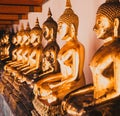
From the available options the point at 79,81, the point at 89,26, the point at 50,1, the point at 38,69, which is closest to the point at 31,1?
the point at 50,1

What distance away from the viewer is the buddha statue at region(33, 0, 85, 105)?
1.73m

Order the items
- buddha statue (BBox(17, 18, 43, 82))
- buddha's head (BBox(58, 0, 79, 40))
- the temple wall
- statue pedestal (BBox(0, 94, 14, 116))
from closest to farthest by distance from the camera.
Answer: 1. buddha's head (BBox(58, 0, 79, 40))
2. the temple wall
3. buddha statue (BBox(17, 18, 43, 82))
4. statue pedestal (BBox(0, 94, 14, 116))

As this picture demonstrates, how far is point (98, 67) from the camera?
1410 millimetres

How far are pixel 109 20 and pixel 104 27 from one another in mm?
43

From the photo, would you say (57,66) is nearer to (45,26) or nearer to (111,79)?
(45,26)

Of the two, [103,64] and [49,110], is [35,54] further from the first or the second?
[103,64]

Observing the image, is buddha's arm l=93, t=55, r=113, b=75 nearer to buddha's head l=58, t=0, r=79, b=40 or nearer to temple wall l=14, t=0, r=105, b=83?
buddha's head l=58, t=0, r=79, b=40

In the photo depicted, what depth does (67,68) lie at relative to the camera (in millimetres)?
1819

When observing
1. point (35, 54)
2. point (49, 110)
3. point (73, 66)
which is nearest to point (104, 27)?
point (73, 66)

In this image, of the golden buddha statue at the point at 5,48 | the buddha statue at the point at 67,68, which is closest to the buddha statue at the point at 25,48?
the buddha statue at the point at 67,68

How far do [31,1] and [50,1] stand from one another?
30cm

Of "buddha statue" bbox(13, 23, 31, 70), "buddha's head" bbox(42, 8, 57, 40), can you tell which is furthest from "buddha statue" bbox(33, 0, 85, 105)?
"buddha statue" bbox(13, 23, 31, 70)

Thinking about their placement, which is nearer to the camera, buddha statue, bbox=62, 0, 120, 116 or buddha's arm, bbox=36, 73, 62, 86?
buddha statue, bbox=62, 0, 120, 116

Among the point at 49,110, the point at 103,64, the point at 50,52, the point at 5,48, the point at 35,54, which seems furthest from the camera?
the point at 5,48
